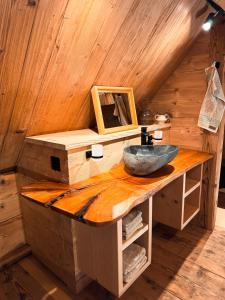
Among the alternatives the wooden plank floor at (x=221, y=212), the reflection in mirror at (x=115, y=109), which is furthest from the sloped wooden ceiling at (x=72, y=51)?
the wooden plank floor at (x=221, y=212)

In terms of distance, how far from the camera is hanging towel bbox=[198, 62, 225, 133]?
5.90 feet

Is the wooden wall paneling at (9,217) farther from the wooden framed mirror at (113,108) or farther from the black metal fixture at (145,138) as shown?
the black metal fixture at (145,138)

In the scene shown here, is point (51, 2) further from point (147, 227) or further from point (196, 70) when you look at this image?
point (196, 70)

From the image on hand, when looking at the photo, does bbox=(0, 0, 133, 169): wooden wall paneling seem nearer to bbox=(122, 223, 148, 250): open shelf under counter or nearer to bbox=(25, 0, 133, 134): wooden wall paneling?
bbox=(25, 0, 133, 134): wooden wall paneling

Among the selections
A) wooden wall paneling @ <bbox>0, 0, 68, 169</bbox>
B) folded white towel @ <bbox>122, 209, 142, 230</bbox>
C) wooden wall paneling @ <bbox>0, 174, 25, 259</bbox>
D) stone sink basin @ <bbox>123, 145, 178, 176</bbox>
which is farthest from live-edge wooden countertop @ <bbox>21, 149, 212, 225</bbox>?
wooden wall paneling @ <bbox>0, 174, 25, 259</bbox>

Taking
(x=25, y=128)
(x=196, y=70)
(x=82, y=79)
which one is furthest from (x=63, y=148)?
(x=196, y=70)

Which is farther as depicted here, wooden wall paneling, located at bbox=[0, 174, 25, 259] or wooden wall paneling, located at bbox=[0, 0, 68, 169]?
wooden wall paneling, located at bbox=[0, 174, 25, 259]

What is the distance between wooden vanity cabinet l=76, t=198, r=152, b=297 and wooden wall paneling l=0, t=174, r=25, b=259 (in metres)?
0.70

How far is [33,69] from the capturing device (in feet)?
3.63

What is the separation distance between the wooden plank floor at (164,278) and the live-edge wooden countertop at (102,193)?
0.78 m

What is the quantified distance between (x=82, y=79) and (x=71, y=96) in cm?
13

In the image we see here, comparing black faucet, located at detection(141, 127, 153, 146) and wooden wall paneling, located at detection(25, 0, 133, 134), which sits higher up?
wooden wall paneling, located at detection(25, 0, 133, 134)

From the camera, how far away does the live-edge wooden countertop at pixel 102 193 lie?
0.96 meters

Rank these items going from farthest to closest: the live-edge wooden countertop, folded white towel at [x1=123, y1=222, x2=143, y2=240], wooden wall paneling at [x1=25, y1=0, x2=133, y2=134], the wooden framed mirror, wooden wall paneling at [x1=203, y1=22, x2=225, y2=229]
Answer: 1. wooden wall paneling at [x1=203, y1=22, x2=225, y2=229]
2. the wooden framed mirror
3. folded white towel at [x1=123, y1=222, x2=143, y2=240]
4. wooden wall paneling at [x1=25, y1=0, x2=133, y2=134]
5. the live-edge wooden countertop
